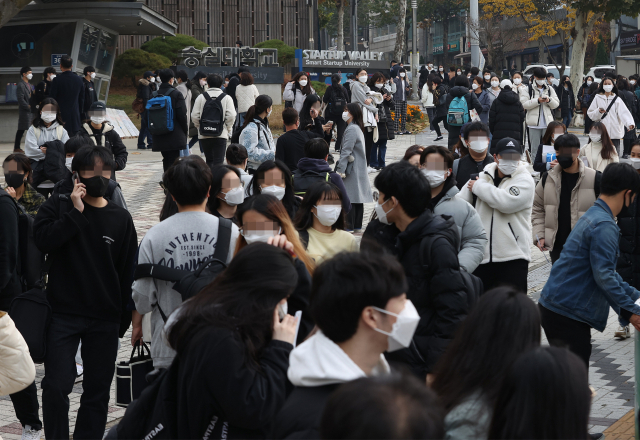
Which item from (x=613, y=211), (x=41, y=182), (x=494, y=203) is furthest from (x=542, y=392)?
(x=41, y=182)

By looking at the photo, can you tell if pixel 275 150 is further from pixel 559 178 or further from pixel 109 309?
pixel 109 309

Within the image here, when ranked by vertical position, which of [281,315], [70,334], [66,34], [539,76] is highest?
[66,34]

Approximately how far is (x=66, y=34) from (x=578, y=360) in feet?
78.5

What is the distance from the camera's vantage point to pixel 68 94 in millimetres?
13750

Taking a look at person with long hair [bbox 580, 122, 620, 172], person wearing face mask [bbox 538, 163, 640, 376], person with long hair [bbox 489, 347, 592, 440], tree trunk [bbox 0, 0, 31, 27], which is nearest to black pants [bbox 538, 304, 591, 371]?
person wearing face mask [bbox 538, 163, 640, 376]

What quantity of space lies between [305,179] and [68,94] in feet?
25.9

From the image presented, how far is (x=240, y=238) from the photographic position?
3.90m

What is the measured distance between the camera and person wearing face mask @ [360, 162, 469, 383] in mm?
3686

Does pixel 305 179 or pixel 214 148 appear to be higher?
pixel 214 148

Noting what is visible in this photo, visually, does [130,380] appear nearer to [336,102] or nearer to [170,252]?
[170,252]

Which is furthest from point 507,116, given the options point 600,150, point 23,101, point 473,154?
point 23,101

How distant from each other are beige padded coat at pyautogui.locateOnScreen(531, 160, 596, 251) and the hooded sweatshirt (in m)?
4.48

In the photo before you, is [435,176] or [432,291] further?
[435,176]

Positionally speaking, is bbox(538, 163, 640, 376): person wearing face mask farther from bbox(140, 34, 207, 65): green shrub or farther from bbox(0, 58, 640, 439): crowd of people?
bbox(140, 34, 207, 65): green shrub
